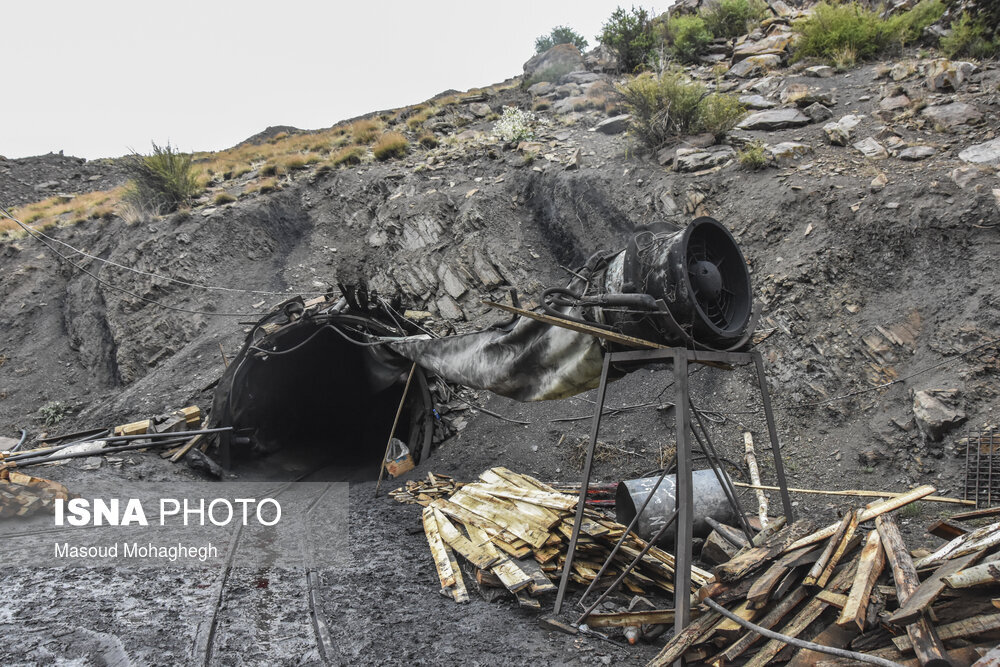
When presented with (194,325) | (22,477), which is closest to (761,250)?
(22,477)

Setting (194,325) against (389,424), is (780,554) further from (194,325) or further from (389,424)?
(194,325)

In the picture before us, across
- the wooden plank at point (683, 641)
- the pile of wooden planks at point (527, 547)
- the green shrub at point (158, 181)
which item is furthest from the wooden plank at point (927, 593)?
the green shrub at point (158, 181)

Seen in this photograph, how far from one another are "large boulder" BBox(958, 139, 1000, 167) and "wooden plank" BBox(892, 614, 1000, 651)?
8595 mm

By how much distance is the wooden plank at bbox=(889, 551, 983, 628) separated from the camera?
2836mm

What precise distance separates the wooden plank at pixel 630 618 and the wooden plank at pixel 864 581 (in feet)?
5.50

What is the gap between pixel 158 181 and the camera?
19750 mm

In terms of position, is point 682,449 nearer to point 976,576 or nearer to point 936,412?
point 976,576

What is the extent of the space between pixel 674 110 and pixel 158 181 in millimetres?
19133

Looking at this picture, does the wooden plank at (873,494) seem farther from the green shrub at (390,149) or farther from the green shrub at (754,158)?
the green shrub at (390,149)

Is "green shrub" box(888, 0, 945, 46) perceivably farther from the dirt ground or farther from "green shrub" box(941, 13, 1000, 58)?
the dirt ground

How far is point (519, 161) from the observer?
1670 centimetres

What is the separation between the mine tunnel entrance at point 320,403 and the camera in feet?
37.8

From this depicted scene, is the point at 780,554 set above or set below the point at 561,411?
above

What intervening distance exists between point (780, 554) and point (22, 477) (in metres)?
9.91
